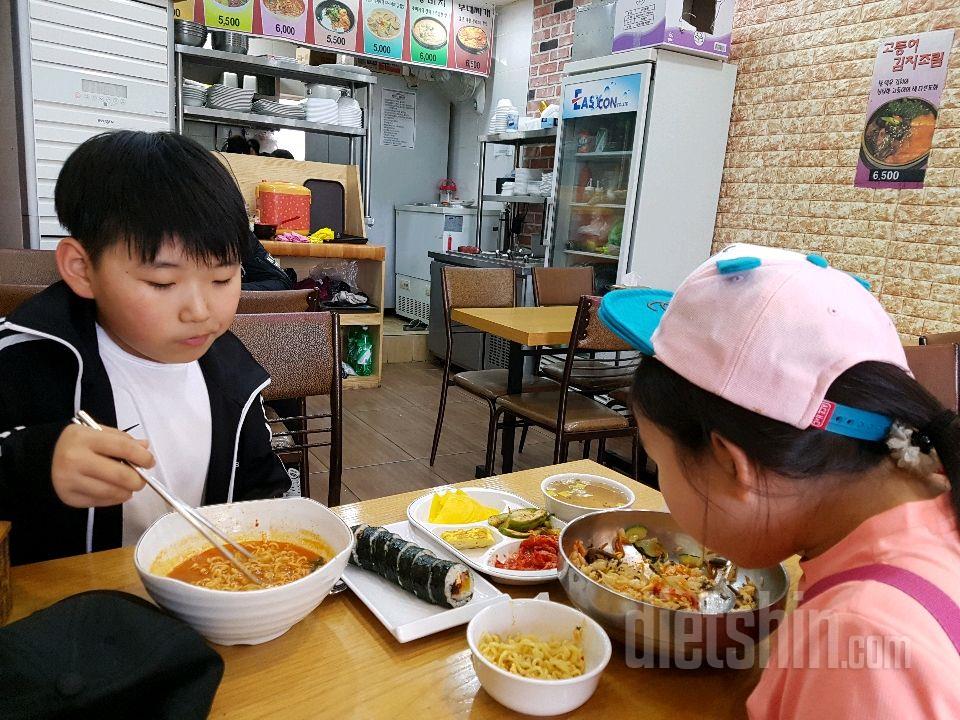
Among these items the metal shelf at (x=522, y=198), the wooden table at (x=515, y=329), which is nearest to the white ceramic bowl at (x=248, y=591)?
the wooden table at (x=515, y=329)

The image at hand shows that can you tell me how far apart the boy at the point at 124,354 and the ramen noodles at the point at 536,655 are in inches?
17.9

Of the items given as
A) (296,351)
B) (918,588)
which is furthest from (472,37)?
(918,588)

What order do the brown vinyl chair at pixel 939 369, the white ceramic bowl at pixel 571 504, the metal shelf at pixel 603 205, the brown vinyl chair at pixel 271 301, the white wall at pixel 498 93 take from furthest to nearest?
the white wall at pixel 498 93
the metal shelf at pixel 603 205
the brown vinyl chair at pixel 271 301
the brown vinyl chair at pixel 939 369
the white ceramic bowl at pixel 571 504

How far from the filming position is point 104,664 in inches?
22.8

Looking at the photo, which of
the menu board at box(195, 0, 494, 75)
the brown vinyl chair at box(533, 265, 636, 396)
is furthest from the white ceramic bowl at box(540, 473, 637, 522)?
the menu board at box(195, 0, 494, 75)

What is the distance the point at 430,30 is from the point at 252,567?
601cm

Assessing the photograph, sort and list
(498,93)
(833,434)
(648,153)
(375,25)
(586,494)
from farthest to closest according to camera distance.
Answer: (498,93) < (375,25) < (648,153) < (586,494) < (833,434)

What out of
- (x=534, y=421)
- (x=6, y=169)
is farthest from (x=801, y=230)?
(x=6, y=169)

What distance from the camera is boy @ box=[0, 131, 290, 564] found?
2.70 ft

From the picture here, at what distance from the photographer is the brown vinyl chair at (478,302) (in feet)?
10.5

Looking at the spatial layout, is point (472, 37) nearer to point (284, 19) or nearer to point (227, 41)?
point (284, 19)

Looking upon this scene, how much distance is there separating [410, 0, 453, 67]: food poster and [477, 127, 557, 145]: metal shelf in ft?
3.88

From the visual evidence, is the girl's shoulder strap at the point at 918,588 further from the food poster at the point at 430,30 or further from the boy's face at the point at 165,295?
the food poster at the point at 430,30

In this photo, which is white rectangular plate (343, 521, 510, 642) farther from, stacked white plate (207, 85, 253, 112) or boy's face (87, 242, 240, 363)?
stacked white plate (207, 85, 253, 112)
